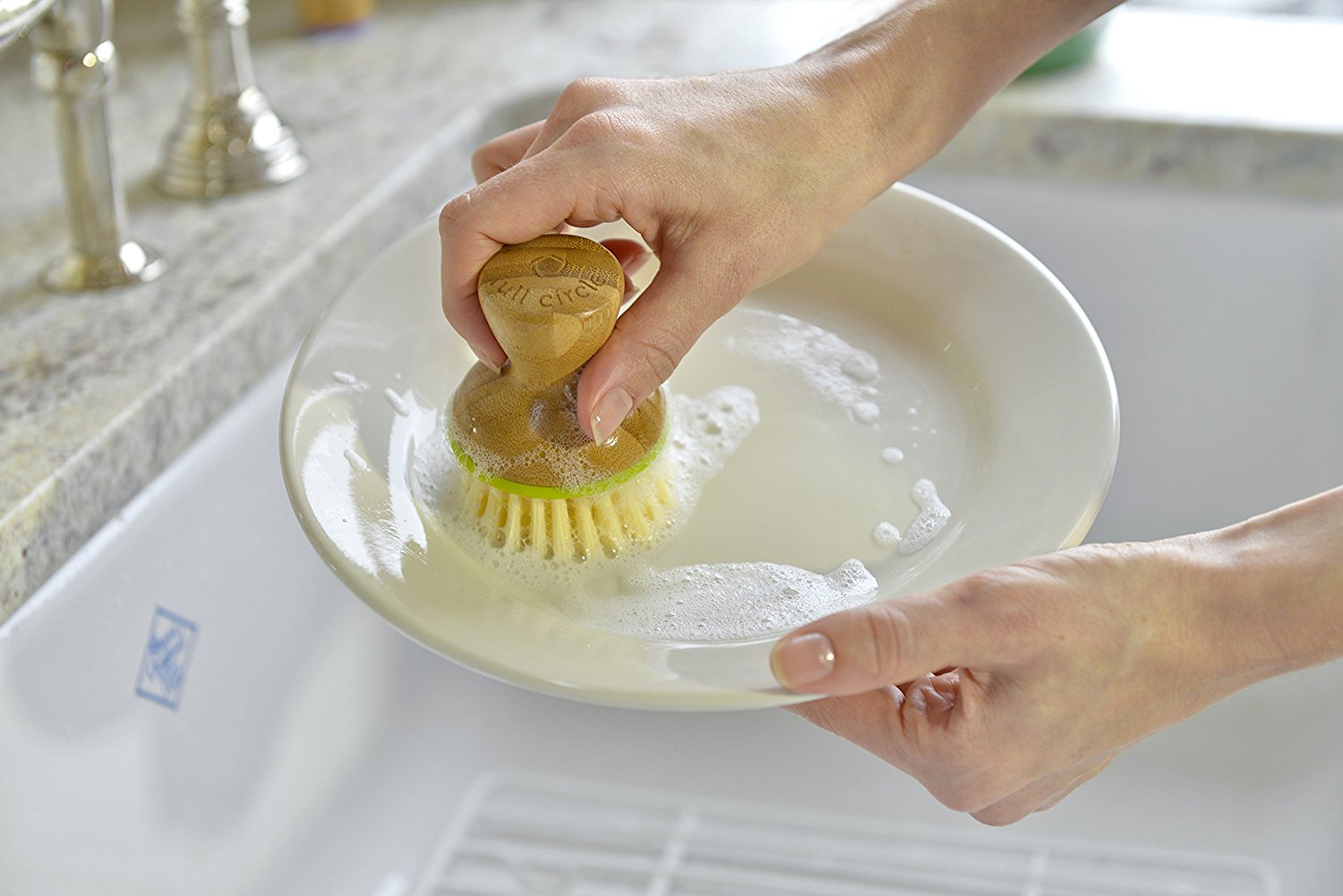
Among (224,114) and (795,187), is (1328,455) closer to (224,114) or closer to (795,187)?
(795,187)

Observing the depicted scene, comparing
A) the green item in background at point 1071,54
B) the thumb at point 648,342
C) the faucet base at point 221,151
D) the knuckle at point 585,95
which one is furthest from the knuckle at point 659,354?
the green item in background at point 1071,54

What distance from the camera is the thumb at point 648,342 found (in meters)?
0.48

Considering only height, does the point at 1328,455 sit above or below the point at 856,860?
above

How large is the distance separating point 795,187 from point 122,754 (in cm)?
42

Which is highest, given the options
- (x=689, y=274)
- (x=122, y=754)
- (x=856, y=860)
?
(x=689, y=274)

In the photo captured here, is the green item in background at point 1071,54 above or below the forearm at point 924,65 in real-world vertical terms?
below

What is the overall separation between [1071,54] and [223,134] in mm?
593

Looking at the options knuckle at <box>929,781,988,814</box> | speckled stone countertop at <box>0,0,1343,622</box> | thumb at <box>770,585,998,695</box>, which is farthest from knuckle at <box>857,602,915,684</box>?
speckled stone countertop at <box>0,0,1343,622</box>

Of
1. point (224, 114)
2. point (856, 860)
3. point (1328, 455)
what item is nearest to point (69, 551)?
point (224, 114)

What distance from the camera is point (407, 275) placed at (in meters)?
0.60

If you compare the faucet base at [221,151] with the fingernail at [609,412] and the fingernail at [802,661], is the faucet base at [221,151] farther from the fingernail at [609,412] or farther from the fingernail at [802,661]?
the fingernail at [802,661]

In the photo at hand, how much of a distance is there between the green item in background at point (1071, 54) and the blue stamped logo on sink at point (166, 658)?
2.23 ft

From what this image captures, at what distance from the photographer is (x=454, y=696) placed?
0.91 m

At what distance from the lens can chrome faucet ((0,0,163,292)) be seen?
2.20ft
